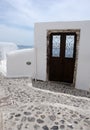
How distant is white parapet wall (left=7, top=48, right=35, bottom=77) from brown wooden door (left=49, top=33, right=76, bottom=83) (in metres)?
0.97

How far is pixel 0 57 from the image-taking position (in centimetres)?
1096

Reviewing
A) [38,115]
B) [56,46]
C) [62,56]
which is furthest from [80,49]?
[38,115]

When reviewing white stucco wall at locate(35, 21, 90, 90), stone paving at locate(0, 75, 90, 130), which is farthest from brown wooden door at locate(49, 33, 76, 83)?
stone paving at locate(0, 75, 90, 130)

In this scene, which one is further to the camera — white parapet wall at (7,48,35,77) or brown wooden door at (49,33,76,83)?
white parapet wall at (7,48,35,77)

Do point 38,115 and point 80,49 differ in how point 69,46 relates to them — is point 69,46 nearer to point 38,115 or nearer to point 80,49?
point 80,49

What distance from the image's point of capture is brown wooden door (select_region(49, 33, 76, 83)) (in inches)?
266

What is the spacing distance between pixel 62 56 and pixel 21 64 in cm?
204

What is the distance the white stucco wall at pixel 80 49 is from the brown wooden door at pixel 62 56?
40 cm

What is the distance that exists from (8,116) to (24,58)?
434 centimetres

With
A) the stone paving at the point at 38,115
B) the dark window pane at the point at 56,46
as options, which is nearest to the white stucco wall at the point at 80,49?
the dark window pane at the point at 56,46

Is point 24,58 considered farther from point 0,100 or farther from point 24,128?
point 24,128

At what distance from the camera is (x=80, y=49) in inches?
241

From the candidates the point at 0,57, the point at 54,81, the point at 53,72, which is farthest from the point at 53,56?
the point at 0,57

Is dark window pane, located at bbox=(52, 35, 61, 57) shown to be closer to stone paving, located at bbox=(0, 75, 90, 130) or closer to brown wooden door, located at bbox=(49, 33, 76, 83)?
brown wooden door, located at bbox=(49, 33, 76, 83)
